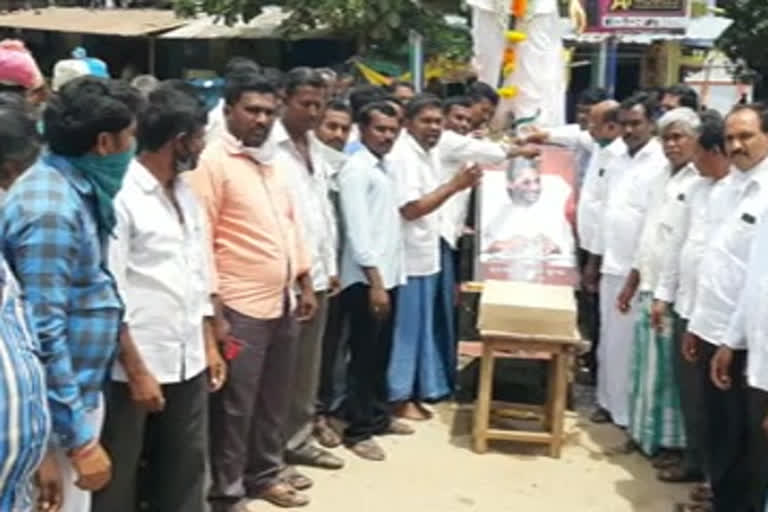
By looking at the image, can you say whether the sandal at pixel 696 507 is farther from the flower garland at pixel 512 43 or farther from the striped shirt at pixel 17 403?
the striped shirt at pixel 17 403

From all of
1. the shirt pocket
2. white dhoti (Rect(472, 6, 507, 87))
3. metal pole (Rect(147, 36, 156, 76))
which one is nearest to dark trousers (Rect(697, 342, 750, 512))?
the shirt pocket

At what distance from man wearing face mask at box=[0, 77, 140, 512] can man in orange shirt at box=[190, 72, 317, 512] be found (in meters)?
1.02

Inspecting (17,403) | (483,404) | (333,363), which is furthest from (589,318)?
(17,403)

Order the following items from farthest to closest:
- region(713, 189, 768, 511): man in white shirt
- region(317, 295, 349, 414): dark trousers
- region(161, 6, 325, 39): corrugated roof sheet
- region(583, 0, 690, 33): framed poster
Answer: region(161, 6, 325, 39): corrugated roof sheet → region(583, 0, 690, 33): framed poster → region(317, 295, 349, 414): dark trousers → region(713, 189, 768, 511): man in white shirt

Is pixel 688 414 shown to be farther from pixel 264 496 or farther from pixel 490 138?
pixel 490 138

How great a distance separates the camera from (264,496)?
4.17 metres

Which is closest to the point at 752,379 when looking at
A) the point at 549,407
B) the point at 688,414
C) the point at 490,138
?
the point at 688,414

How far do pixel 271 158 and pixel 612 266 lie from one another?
2.21 meters

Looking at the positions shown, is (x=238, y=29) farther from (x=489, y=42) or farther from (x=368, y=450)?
(x=368, y=450)

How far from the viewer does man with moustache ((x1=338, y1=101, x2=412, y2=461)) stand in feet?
15.4

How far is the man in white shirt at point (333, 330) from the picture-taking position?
15.7 ft

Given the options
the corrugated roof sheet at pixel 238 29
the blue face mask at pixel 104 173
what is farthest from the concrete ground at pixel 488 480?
the corrugated roof sheet at pixel 238 29

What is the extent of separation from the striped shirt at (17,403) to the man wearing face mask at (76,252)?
30cm

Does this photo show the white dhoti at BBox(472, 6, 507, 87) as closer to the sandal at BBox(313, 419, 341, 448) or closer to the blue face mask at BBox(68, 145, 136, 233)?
the sandal at BBox(313, 419, 341, 448)
